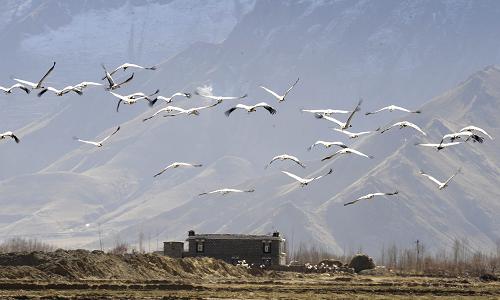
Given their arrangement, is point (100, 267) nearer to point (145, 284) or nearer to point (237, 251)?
point (145, 284)

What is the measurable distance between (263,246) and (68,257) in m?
74.3

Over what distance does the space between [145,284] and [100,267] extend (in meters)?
15.5

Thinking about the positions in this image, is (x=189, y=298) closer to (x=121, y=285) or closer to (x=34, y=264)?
(x=121, y=285)

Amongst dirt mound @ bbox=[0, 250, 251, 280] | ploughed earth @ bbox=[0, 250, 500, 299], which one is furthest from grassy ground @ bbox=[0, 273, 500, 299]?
dirt mound @ bbox=[0, 250, 251, 280]

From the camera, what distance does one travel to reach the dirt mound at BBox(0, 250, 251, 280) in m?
119

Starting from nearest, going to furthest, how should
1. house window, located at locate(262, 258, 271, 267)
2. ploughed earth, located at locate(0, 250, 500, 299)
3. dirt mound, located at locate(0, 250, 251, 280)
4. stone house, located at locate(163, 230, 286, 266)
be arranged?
ploughed earth, located at locate(0, 250, 500, 299), dirt mound, located at locate(0, 250, 251, 280), house window, located at locate(262, 258, 271, 267), stone house, located at locate(163, 230, 286, 266)

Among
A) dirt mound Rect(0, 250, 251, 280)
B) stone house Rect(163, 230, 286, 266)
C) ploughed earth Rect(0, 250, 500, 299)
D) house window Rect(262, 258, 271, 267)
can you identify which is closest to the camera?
ploughed earth Rect(0, 250, 500, 299)

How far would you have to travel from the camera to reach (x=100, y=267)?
422ft

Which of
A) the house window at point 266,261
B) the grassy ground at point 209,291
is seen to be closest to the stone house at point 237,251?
the house window at point 266,261

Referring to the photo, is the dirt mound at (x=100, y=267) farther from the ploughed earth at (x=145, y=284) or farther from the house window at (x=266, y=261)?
the house window at (x=266, y=261)

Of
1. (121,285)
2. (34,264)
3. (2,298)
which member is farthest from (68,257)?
(2,298)

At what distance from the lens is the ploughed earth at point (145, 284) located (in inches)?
3971

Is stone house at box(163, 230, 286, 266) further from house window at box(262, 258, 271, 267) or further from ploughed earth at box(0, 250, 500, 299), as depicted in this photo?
ploughed earth at box(0, 250, 500, 299)

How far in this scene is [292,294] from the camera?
105 meters
